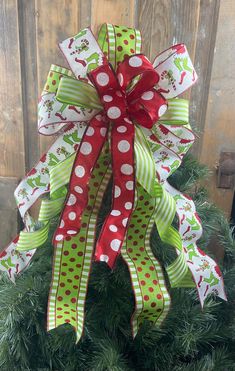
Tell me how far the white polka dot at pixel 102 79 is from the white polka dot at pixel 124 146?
87 mm

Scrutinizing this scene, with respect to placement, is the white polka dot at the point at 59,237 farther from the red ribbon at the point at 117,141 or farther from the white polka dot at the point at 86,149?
the white polka dot at the point at 86,149

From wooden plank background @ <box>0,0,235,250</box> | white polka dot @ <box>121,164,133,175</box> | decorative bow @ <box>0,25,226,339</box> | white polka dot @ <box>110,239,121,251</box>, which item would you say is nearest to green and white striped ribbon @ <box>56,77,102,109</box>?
decorative bow @ <box>0,25,226,339</box>

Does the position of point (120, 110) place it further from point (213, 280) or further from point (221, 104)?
point (221, 104)

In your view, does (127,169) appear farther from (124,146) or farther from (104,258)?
(104,258)

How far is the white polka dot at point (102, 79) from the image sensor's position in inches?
20.4

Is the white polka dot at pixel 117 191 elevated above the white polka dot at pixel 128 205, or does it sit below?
above

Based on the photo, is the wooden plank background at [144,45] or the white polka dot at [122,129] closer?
the white polka dot at [122,129]

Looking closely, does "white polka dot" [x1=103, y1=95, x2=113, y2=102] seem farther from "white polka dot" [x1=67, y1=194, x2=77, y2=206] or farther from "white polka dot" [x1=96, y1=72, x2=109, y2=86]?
"white polka dot" [x1=67, y1=194, x2=77, y2=206]

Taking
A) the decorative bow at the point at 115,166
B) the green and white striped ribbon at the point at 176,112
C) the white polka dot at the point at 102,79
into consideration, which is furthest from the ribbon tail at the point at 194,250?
the white polka dot at the point at 102,79

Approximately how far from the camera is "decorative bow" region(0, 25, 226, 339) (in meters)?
0.54

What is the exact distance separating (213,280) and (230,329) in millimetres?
105

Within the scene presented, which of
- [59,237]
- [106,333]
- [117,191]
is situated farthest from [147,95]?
[106,333]

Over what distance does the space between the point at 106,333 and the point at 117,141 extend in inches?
12.9

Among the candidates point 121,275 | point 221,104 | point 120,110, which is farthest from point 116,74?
point 221,104
